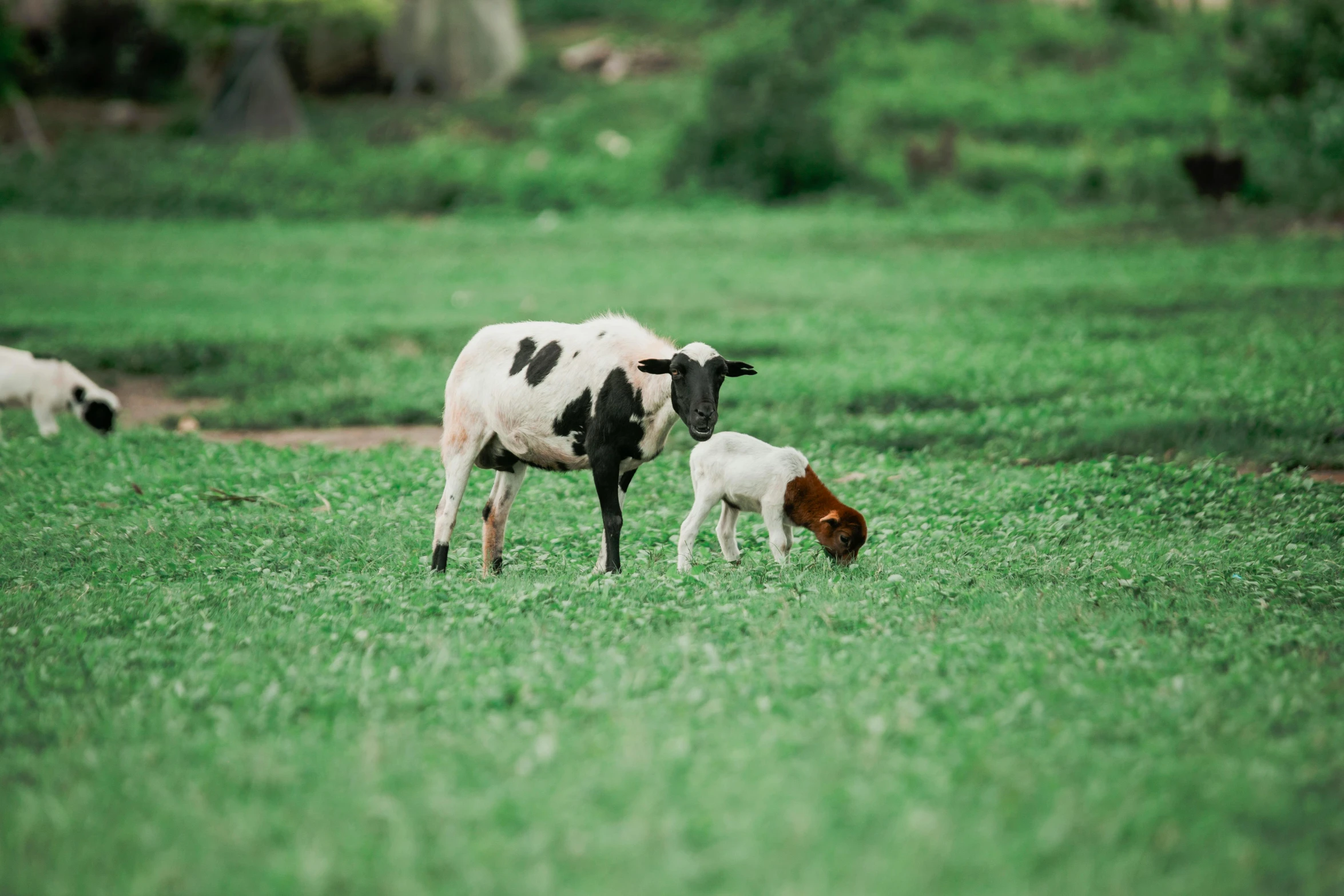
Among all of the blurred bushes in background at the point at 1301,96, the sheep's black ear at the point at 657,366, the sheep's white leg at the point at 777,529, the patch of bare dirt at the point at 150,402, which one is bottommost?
the patch of bare dirt at the point at 150,402

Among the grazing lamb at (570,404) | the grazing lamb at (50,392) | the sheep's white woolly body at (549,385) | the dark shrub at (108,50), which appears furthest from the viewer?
the dark shrub at (108,50)

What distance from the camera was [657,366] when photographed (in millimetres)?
10125

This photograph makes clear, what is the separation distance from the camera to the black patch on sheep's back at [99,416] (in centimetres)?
1759

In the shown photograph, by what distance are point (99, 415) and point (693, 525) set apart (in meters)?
10.1

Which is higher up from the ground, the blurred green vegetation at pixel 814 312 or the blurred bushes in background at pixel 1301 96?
the blurred bushes in background at pixel 1301 96

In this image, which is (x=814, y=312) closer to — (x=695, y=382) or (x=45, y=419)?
(x=45, y=419)

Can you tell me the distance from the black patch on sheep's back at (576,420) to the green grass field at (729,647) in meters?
1.17

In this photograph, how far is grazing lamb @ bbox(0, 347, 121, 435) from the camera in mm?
17328

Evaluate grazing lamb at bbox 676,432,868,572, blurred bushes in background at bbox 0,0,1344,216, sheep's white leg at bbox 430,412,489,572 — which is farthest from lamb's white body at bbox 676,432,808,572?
blurred bushes in background at bbox 0,0,1344,216

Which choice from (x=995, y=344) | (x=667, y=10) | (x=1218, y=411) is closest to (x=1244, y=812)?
(x=1218, y=411)

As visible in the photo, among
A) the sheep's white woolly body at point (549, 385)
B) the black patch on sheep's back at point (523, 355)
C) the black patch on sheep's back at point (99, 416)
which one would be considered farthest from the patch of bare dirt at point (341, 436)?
the black patch on sheep's back at point (523, 355)

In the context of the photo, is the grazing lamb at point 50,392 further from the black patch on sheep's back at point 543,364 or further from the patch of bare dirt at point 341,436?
the black patch on sheep's back at point 543,364

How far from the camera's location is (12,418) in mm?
19094

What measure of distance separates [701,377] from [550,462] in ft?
5.16
